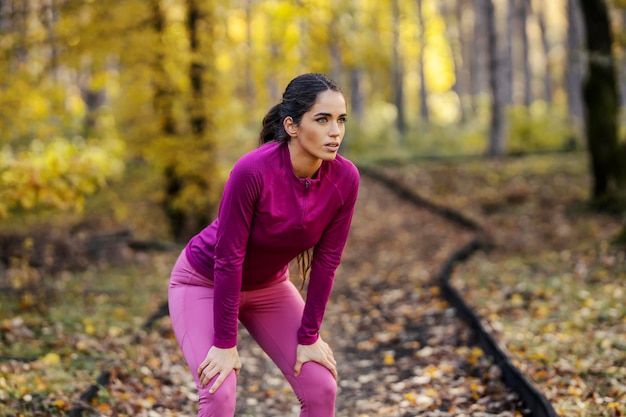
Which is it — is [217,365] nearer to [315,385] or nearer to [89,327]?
[315,385]

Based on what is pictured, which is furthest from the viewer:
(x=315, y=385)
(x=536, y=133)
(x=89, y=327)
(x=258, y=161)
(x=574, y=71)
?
(x=574, y=71)

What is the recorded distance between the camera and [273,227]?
309 cm

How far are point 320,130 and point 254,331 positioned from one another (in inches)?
44.1

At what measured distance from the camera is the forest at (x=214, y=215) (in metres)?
5.57

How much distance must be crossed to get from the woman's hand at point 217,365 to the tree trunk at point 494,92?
19.9 metres

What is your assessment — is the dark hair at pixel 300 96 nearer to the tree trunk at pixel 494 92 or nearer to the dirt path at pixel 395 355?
the dirt path at pixel 395 355

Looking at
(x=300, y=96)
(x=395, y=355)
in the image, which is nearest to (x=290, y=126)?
(x=300, y=96)

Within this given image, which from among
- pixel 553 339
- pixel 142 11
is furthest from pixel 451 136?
pixel 553 339

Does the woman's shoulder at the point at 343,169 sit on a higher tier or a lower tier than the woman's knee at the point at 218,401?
higher

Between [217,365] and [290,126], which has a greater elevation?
[290,126]

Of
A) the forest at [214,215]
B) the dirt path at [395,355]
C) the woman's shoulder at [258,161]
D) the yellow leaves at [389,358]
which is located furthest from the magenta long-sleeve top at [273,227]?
the yellow leaves at [389,358]

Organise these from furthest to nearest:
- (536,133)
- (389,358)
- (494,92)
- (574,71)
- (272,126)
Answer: (574,71) → (536,133) → (494,92) → (389,358) → (272,126)

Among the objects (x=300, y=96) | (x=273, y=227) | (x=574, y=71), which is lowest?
(x=273, y=227)

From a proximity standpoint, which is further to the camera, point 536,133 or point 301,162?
point 536,133
